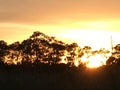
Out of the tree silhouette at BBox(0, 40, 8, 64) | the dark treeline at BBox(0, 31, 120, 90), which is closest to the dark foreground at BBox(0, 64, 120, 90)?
the dark treeline at BBox(0, 31, 120, 90)

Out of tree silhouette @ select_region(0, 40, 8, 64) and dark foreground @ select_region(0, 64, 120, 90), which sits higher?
tree silhouette @ select_region(0, 40, 8, 64)

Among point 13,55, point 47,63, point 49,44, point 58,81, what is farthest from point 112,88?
point 13,55

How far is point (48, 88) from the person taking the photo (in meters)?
21.8

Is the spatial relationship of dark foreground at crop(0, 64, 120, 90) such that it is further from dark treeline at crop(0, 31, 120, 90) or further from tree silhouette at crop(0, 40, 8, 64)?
tree silhouette at crop(0, 40, 8, 64)

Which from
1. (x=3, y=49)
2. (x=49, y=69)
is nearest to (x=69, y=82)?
(x=49, y=69)

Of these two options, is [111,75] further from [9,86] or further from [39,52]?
[39,52]

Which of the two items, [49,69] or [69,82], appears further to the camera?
[49,69]

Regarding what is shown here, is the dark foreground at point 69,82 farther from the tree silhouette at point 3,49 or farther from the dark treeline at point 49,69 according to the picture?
the tree silhouette at point 3,49

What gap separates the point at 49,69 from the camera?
4719 centimetres

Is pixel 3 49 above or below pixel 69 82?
above

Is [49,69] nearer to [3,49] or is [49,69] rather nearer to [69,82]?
[3,49]

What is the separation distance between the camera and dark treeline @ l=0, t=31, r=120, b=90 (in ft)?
71.6

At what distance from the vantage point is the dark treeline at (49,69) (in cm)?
2183

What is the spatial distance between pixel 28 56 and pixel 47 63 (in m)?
4.73
